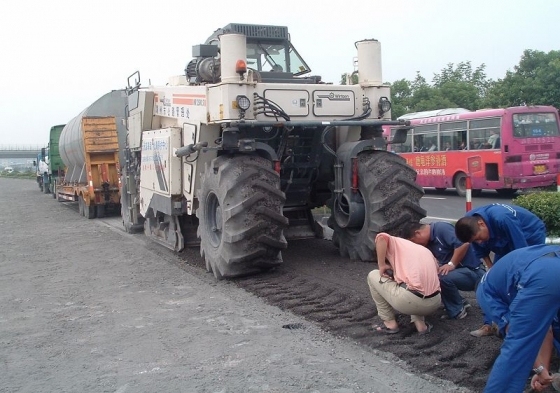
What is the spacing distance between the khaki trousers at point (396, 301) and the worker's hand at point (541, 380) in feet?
4.47

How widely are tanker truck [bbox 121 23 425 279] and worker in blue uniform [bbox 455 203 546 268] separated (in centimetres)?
276

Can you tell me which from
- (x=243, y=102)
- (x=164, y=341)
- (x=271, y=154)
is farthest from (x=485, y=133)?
(x=164, y=341)

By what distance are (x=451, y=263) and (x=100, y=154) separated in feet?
46.5

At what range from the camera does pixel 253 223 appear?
751 centimetres

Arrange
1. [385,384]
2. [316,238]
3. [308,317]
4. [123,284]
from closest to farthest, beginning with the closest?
[385,384], [308,317], [123,284], [316,238]

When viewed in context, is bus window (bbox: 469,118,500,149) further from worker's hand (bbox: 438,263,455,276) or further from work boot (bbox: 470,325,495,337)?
work boot (bbox: 470,325,495,337)

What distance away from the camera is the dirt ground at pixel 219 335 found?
15.6 feet

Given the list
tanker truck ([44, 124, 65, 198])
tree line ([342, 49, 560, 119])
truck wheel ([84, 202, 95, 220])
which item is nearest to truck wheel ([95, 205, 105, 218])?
truck wheel ([84, 202, 95, 220])

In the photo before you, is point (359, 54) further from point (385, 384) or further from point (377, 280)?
point (385, 384)

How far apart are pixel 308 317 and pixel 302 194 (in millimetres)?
3029

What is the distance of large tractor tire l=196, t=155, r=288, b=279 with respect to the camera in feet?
24.6

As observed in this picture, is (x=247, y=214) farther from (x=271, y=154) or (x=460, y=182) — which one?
(x=460, y=182)

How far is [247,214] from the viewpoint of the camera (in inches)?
295

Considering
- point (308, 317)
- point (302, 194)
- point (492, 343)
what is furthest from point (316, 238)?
point (492, 343)
